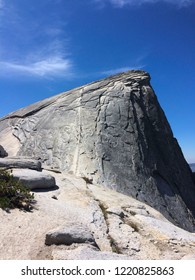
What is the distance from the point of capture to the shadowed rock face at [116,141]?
23078mm

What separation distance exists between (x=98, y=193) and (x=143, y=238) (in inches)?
216

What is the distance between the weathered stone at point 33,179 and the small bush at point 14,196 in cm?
126

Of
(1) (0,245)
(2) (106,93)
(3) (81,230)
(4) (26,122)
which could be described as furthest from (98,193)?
(4) (26,122)

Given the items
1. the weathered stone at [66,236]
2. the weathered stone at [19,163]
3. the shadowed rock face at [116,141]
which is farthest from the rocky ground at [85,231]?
the shadowed rock face at [116,141]

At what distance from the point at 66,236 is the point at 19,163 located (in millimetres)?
8266

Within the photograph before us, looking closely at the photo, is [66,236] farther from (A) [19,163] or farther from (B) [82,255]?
(A) [19,163]

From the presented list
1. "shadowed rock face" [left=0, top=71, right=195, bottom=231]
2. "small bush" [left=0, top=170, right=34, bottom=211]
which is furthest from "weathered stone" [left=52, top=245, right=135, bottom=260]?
"shadowed rock face" [left=0, top=71, right=195, bottom=231]

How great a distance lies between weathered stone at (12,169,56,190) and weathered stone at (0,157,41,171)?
175cm

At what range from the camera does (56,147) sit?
25500 mm

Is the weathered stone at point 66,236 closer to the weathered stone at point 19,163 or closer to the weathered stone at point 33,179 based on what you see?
the weathered stone at point 33,179

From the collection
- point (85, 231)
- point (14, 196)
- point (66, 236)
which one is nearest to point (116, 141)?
point (14, 196)

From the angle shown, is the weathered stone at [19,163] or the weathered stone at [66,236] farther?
the weathered stone at [19,163]

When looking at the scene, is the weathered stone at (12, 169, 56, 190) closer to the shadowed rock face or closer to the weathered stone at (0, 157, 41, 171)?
the weathered stone at (0, 157, 41, 171)

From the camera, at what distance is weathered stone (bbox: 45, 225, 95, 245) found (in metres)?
9.66
